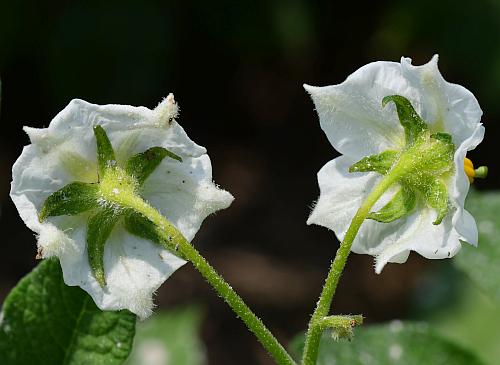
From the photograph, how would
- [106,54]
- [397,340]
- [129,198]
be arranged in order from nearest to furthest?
[129,198] < [397,340] < [106,54]

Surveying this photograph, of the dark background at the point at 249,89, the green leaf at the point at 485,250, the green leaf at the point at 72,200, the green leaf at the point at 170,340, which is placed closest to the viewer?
the green leaf at the point at 72,200

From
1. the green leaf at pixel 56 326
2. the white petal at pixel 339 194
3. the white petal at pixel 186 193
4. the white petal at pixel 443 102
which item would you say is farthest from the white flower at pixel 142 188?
the white petal at pixel 443 102

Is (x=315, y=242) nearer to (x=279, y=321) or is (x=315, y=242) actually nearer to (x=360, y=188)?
(x=279, y=321)

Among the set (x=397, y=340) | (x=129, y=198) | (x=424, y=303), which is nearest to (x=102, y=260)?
(x=129, y=198)

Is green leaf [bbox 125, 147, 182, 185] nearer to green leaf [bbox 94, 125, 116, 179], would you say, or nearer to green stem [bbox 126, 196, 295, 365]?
green leaf [bbox 94, 125, 116, 179]

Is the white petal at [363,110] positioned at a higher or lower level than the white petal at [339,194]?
higher

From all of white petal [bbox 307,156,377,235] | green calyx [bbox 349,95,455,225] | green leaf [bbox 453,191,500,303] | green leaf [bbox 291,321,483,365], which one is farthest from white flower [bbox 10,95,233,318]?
green leaf [bbox 453,191,500,303]

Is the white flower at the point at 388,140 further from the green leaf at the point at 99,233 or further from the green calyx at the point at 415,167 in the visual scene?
the green leaf at the point at 99,233
